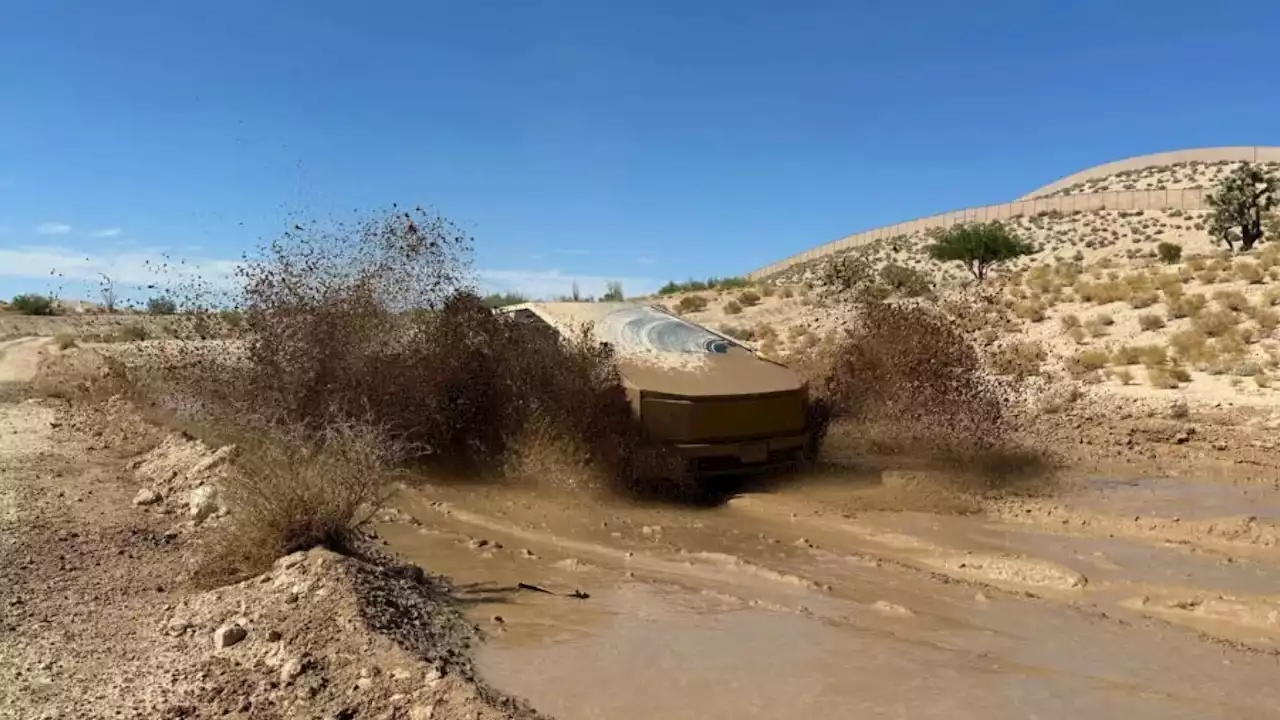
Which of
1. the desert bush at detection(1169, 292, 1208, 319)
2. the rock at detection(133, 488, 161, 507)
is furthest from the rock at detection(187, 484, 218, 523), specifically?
the desert bush at detection(1169, 292, 1208, 319)

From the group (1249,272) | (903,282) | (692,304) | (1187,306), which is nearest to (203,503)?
(903,282)

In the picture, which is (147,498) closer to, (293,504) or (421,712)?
(293,504)

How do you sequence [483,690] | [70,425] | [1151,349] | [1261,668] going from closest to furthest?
[483,690], [1261,668], [70,425], [1151,349]

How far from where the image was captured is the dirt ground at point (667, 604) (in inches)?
152

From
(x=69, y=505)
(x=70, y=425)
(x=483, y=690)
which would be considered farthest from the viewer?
(x=70, y=425)

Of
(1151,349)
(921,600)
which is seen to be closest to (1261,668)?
(921,600)

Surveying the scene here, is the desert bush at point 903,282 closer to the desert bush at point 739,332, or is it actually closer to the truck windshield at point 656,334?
the truck windshield at point 656,334

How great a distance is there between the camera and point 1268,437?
1108cm

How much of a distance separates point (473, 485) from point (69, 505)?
3.18 metres

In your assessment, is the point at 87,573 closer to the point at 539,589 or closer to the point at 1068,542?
the point at 539,589

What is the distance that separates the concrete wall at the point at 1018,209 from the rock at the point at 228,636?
57.0 m

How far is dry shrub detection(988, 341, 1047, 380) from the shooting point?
1597cm

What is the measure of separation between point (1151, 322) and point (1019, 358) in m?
→ 3.33

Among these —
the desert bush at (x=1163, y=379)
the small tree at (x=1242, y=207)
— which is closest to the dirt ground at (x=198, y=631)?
the desert bush at (x=1163, y=379)
